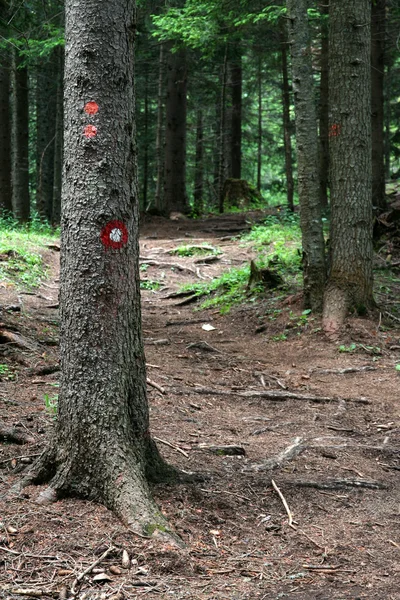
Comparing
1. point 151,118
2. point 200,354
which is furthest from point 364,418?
point 151,118

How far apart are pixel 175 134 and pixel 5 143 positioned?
20.4ft

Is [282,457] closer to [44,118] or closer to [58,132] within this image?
[58,132]

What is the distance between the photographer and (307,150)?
927 cm

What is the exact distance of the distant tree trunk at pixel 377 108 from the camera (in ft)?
47.2

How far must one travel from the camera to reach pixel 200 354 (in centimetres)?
862

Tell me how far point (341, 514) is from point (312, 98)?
6672mm

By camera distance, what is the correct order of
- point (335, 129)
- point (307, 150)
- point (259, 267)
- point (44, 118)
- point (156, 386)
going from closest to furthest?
1. point (156, 386)
2. point (335, 129)
3. point (307, 150)
4. point (259, 267)
5. point (44, 118)

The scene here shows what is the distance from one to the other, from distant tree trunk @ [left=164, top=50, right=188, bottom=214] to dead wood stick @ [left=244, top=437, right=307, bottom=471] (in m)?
17.3

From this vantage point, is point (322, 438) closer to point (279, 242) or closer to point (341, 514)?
point (341, 514)

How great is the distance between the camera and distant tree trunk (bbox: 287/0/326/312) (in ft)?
29.9

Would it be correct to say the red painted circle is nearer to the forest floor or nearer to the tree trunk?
the tree trunk

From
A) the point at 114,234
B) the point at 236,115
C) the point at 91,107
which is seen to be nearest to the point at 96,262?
the point at 114,234

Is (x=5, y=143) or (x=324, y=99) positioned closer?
(x=324, y=99)

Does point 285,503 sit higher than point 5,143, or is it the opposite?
point 5,143
